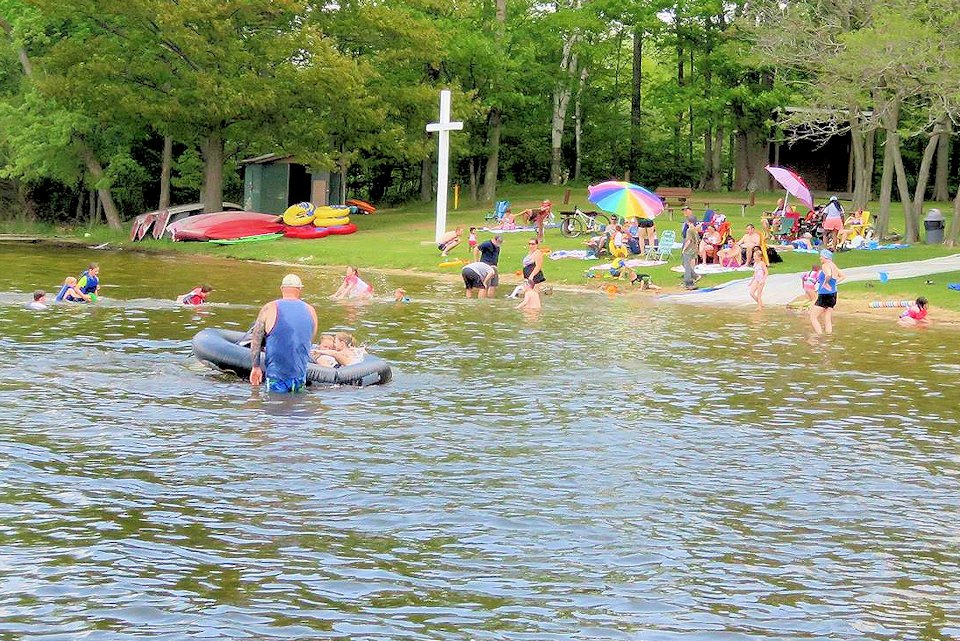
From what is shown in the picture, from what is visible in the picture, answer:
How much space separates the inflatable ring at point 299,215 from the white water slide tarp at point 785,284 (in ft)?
69.2

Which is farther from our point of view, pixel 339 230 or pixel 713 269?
pixel 339 230

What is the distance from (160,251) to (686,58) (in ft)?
92.0

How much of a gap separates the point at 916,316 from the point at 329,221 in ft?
88.5

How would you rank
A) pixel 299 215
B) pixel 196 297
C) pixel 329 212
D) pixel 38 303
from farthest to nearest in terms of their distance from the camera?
pixel 329 212 < pixel 299 215 < pixel 196 297 < pixel 38 303

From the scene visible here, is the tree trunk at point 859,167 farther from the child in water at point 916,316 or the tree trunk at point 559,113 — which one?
the tree trunk at point 559,113

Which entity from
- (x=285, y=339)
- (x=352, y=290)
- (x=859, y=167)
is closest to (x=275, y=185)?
(x=859, y=167)

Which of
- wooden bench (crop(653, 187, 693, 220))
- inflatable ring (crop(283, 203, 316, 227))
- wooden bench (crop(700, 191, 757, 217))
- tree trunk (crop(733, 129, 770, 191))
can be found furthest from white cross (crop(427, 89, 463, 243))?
tree trunk (crop(733, 129, 770, 191))

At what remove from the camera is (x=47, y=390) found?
16.8 m

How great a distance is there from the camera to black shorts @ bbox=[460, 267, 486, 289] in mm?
30547

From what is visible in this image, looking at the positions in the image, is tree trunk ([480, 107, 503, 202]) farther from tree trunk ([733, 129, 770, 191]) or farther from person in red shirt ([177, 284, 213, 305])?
person in red shirt ([177, 284, 213, 305])

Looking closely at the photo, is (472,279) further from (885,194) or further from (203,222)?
(203,222)

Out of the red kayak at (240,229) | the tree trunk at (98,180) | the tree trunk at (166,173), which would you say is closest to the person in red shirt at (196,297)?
the red kayak at (240,229)

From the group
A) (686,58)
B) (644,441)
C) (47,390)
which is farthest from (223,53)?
(644,441)

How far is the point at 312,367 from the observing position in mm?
17531
